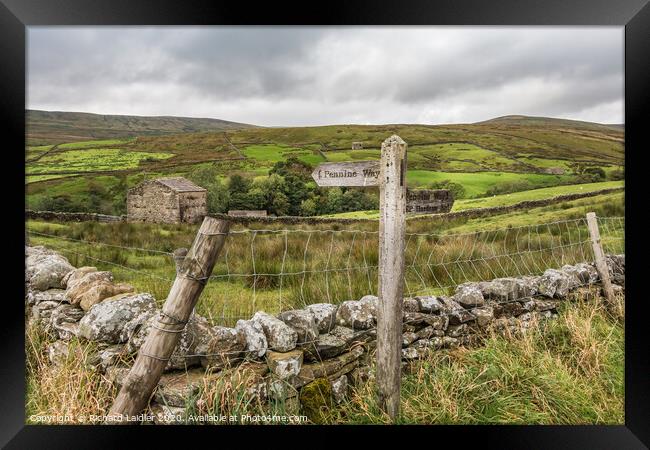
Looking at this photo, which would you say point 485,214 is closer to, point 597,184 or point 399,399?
point 597,184

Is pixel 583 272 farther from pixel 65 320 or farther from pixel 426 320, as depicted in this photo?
pixel 65 320

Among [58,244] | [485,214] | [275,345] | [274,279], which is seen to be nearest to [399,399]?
[275,345]

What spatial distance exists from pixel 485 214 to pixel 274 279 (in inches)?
124

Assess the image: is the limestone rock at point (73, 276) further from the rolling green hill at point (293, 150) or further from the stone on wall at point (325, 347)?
the stone on wall at point (325, 347)

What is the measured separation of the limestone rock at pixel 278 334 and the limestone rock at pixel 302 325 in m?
0.05

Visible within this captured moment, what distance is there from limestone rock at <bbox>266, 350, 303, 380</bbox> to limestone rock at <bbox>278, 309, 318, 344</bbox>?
0.51 feet

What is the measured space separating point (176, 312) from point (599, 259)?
4.68m

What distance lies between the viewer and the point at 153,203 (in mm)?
4945

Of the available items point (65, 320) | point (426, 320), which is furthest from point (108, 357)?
point (426, 320)

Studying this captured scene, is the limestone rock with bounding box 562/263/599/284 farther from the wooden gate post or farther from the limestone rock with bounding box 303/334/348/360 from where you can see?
the limestone rock with bounding box 303/334/348/360

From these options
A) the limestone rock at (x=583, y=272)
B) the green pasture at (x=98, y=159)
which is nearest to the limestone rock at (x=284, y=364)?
the green pasture at (x=98, y=159)

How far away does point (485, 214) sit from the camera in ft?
19.3

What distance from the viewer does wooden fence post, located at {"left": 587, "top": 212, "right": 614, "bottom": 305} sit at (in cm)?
481

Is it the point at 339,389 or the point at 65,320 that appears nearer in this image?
the point at 339,389
